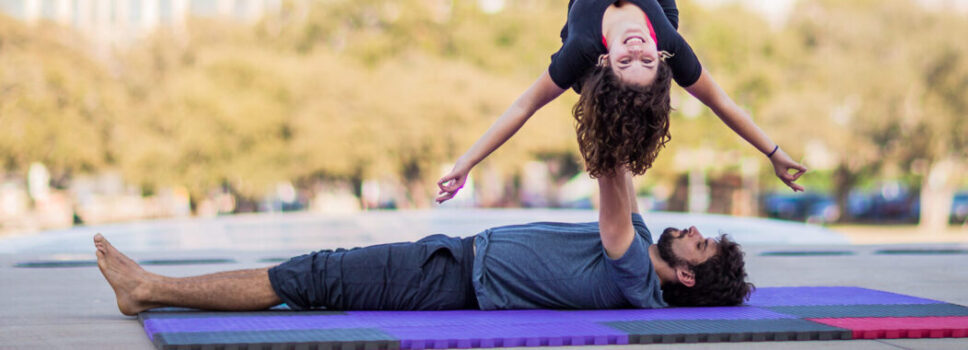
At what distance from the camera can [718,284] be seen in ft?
16.7

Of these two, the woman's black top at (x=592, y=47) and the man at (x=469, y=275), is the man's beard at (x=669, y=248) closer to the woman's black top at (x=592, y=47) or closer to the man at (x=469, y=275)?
the man at (x=469, y=275)

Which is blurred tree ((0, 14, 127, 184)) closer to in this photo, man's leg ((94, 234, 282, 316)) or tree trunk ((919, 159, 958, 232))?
tree trunk ((919, 159, 958, 232))

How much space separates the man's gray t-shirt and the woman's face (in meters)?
0.86

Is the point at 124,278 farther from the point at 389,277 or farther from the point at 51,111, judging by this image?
the point at 51,111

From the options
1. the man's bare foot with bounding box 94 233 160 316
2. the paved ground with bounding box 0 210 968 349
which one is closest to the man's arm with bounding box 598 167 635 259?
the paved ground with bounding box 0 210 968 349

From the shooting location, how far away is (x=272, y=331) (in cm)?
410

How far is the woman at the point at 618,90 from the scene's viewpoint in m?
4.32

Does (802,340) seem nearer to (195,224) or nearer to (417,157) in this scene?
(195,224)

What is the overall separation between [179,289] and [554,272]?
1.64 m

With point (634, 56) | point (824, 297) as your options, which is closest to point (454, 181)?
point (634, 56)

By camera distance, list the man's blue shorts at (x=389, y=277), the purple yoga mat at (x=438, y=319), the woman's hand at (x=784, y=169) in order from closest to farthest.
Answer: the purple yoga mat at (x=438, y=319), the man's blue shorts at (x=389, y=277), the woman's hand at (x=784, y=169)

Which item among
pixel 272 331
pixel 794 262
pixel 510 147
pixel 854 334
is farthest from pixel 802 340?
pixel 510 147

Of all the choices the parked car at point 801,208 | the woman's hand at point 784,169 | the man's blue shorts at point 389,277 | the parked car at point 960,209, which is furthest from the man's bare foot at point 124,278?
the parked car at point 960,209

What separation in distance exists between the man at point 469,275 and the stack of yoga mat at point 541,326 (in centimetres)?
8
